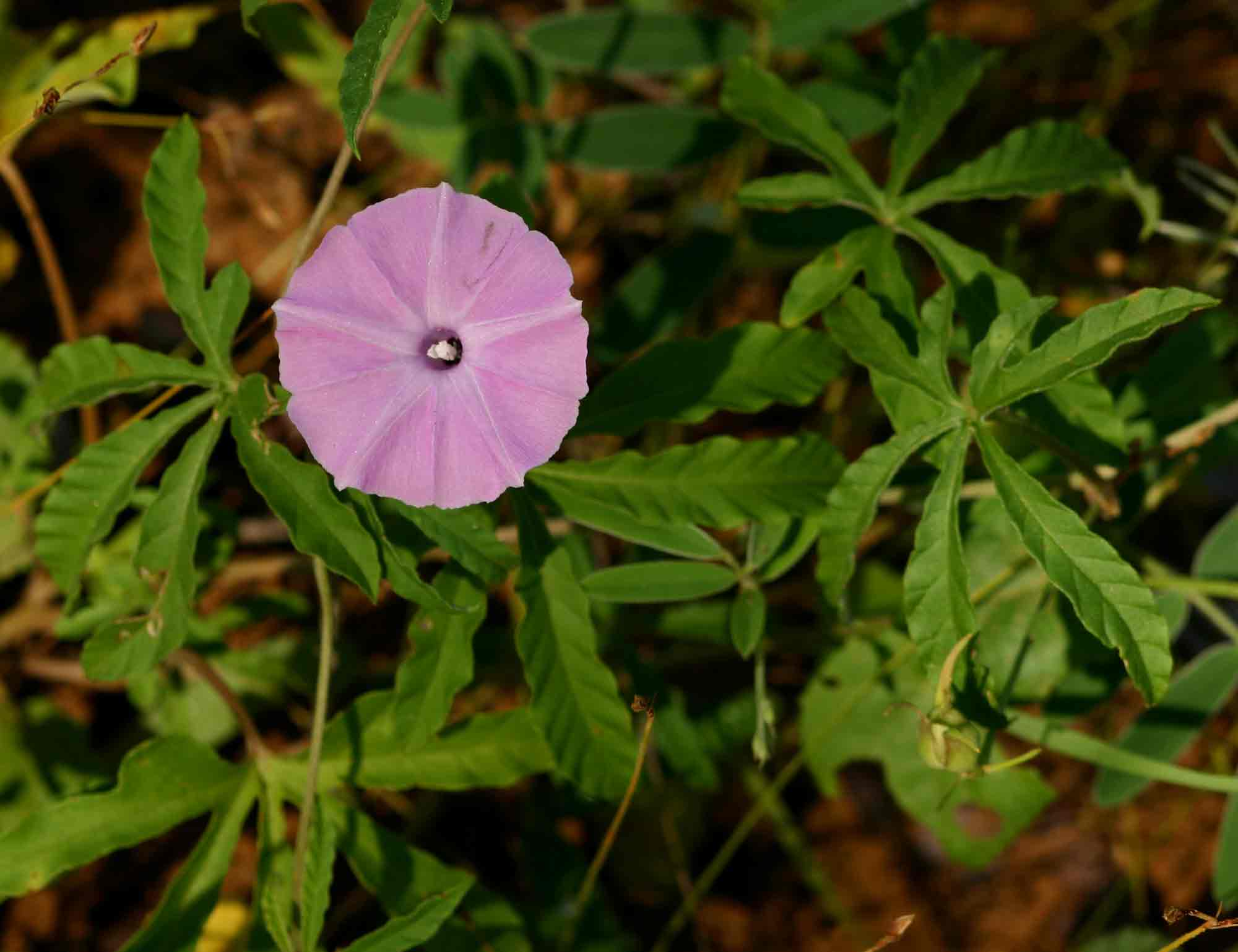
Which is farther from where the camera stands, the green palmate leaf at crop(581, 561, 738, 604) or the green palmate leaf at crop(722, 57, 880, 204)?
the green palmate leaf at crop(722, 57, 880, 204)

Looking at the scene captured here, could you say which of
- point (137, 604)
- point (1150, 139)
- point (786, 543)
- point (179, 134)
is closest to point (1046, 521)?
point (786, 543)

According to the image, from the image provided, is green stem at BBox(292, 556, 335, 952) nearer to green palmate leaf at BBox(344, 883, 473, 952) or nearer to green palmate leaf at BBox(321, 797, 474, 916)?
green palmate leaf at BBox(321, 797, 474, 916)

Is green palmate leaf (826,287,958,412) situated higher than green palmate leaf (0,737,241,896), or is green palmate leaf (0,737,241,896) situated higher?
green palmate leaf (826,287,958,412)

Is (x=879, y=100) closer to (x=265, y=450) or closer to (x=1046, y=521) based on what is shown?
(x=1046, y=521)

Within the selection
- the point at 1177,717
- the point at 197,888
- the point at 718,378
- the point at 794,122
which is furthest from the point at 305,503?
the point at 1177,717

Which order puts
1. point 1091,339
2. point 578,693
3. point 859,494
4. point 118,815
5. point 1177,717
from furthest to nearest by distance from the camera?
point 1177,717 → point 118,815 → point 578,693 → point 859,494 → point 1091,339

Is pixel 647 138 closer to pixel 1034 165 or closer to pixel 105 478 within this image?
pixel 1034 165

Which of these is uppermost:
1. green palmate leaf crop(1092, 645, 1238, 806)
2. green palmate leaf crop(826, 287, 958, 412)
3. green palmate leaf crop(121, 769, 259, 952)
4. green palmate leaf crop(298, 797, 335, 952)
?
green palmate leaf crop(826, 287, 958, 412)

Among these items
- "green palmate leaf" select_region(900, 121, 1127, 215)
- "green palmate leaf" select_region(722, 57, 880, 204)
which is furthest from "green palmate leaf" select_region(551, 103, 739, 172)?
"green palmate leaf" select_region(900, 121, 1127, 215)
